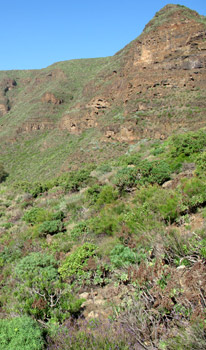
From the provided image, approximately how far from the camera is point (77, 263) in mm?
4582

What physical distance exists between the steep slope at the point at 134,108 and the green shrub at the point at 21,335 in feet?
68.5

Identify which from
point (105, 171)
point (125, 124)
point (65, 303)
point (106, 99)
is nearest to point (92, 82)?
point (106, 99)

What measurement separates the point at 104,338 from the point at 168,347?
69 cm

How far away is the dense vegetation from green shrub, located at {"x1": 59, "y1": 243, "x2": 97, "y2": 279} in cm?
2

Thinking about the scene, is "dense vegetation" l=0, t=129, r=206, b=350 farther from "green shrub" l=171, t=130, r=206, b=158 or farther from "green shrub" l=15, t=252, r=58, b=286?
"green shrub" l=171, t=130, r=206, b=158

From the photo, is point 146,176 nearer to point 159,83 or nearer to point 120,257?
point 120,257

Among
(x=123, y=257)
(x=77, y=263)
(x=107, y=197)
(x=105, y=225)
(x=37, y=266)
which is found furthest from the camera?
(x=107, y=197)

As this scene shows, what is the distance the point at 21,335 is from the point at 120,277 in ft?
5.39

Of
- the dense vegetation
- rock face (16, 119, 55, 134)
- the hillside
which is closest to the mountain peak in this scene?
the hillside

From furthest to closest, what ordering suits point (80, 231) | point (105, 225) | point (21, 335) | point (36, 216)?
1. point (36, 216)
2. point (80, 231)
3. point (105, 225)
4. point (21, 335)

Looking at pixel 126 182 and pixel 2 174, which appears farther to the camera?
pixel 2 174

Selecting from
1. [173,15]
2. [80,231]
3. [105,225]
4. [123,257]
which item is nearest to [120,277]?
[123,257]

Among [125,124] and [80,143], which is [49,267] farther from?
[80,143]

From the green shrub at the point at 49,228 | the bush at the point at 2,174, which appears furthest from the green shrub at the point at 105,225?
the bush at the point at 2,174
